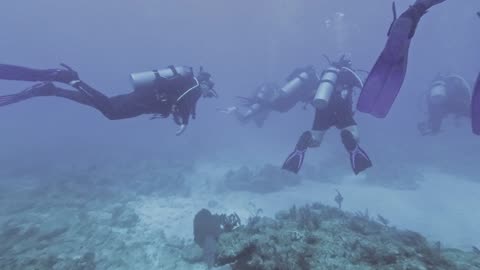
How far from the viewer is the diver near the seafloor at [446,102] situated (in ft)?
38.0

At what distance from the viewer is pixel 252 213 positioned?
40.1 feet

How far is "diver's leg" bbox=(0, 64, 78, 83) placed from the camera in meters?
6.53

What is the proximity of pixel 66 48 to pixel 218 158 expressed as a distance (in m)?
157

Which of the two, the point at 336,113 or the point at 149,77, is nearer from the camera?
the point at 149,77

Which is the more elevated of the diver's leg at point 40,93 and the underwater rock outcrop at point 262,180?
the diver's leg at point 40,93

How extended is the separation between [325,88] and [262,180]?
30.5 ft

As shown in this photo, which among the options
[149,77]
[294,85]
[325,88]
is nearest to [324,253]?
[325,88]

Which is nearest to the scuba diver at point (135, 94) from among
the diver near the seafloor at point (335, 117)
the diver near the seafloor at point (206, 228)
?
the diver near the seafloor at point (206, 228)

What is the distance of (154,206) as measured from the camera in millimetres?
12852

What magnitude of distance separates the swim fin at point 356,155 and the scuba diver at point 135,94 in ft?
11.9

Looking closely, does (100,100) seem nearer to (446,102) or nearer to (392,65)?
(392,65)

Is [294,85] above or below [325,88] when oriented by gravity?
above

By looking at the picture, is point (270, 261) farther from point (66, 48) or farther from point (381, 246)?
point (66, 48)

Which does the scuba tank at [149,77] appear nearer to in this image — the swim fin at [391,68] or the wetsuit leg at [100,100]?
the wetsuit leg at [100,100]
